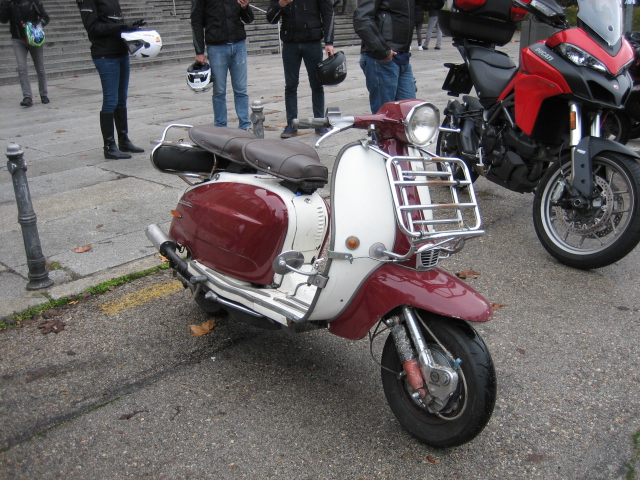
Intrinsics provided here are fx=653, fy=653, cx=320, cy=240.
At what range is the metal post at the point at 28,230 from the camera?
13.8ft

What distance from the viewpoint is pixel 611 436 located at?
2.81 m

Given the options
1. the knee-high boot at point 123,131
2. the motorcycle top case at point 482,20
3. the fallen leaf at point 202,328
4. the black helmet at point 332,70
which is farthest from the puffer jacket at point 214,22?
the black helmet at point 332,70

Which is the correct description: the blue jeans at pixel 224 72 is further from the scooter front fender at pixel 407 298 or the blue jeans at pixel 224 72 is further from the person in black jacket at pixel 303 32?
the scooter front fender at pixel 407 298

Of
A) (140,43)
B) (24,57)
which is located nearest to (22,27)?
(24,57)

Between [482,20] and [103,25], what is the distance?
3.90m

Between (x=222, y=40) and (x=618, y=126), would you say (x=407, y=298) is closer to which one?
(x=618, y=126)

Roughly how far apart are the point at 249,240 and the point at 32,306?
1.69 m

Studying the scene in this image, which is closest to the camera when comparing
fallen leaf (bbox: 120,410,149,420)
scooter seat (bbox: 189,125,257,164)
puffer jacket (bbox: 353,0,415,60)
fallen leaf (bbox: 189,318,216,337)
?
fallen leaf (bbox: 120,410,149,420)

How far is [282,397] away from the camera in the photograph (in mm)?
3152

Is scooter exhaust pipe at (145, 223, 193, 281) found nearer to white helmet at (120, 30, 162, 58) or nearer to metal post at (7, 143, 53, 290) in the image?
metal post at (7, 143, 53, 290)

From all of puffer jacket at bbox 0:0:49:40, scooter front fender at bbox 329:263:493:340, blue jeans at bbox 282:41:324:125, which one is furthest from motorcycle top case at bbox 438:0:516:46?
puffer jacket at bbox 0:0:49:40

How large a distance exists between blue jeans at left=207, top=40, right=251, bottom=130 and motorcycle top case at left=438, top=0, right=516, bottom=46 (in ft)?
8.45

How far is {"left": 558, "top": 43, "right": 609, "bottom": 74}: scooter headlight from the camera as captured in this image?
4.43 meters

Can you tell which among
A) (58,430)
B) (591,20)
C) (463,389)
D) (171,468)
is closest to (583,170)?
(591,20)
